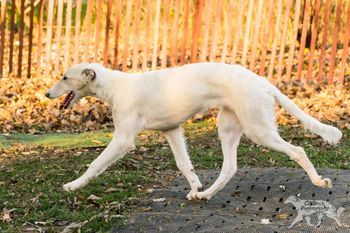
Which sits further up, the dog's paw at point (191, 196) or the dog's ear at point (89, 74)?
the dog's ear at point (89, 74)

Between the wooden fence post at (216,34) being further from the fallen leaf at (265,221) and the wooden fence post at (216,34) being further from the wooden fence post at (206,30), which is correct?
the fallen leaf at (265,221)

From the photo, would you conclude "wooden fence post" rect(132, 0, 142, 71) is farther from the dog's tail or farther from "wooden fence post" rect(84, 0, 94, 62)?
the dog's tail

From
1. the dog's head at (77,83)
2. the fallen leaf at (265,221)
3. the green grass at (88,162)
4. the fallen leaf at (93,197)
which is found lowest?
the green grass at (88,162)

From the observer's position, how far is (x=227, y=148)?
7320 millimetres

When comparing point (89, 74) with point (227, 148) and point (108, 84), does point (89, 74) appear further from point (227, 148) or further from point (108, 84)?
point (227, 148)

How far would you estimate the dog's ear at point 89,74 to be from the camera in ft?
24.1

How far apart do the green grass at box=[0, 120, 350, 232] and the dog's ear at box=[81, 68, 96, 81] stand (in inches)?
39.8

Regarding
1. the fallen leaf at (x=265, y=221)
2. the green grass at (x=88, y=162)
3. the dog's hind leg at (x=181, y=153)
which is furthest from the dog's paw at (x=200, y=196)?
the fallen leaf at (x=265, y=221)

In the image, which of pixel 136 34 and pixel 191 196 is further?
pixel 136 34

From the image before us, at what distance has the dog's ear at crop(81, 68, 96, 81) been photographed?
7.35 metres

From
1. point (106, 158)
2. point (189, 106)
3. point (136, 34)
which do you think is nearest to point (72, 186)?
point (106, 158)

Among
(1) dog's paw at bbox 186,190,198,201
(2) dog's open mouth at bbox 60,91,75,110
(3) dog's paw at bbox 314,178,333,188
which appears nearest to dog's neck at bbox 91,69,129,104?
(2) dog's open mouth at bbox 60,91,75,110

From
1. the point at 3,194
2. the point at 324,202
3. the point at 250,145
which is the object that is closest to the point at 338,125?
the point at 250,145

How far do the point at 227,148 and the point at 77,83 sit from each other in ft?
4.78
